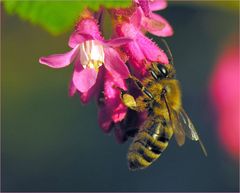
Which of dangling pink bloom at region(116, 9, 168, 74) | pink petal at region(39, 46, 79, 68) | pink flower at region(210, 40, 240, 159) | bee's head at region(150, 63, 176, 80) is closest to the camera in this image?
pink petal at region(39, 46, 79, 68)

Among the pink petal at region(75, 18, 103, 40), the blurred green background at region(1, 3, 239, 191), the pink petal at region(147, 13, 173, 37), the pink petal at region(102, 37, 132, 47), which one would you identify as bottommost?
the blurred green background at region(1, 3, 239, 191)

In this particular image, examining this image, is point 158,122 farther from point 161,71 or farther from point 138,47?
point 138,47

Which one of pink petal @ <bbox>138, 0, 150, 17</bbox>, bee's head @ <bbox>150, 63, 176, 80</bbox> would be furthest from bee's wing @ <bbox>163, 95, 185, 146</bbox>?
pink petal @ <bbox>138, 0, 150, 17</bbox>

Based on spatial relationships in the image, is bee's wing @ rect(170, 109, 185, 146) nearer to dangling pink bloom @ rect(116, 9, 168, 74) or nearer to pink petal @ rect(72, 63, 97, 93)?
dangling pink bloom @ rect(116, 9, 168, 74)

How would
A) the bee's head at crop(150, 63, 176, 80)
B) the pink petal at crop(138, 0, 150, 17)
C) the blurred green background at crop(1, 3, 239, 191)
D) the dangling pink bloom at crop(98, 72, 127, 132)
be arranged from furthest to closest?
the blurred green background at crop(1, 3, 239, 191) < the bee's head at crop(150, 63, 176, 80) < the dangling pink bloom at crop(98, 72, 127, 132) < the pink petal at crop(138, 0, 150, 17)

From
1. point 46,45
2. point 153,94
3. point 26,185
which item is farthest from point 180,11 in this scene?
point 153,94

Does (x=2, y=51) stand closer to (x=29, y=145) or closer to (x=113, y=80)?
(x=29, y=145)

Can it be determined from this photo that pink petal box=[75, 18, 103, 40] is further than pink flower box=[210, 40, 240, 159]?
No

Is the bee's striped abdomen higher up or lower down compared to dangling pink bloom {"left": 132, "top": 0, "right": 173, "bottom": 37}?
lower down

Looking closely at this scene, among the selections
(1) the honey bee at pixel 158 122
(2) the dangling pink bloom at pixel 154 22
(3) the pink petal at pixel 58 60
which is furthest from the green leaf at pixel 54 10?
(1) the honey bee at pixel 158 122
